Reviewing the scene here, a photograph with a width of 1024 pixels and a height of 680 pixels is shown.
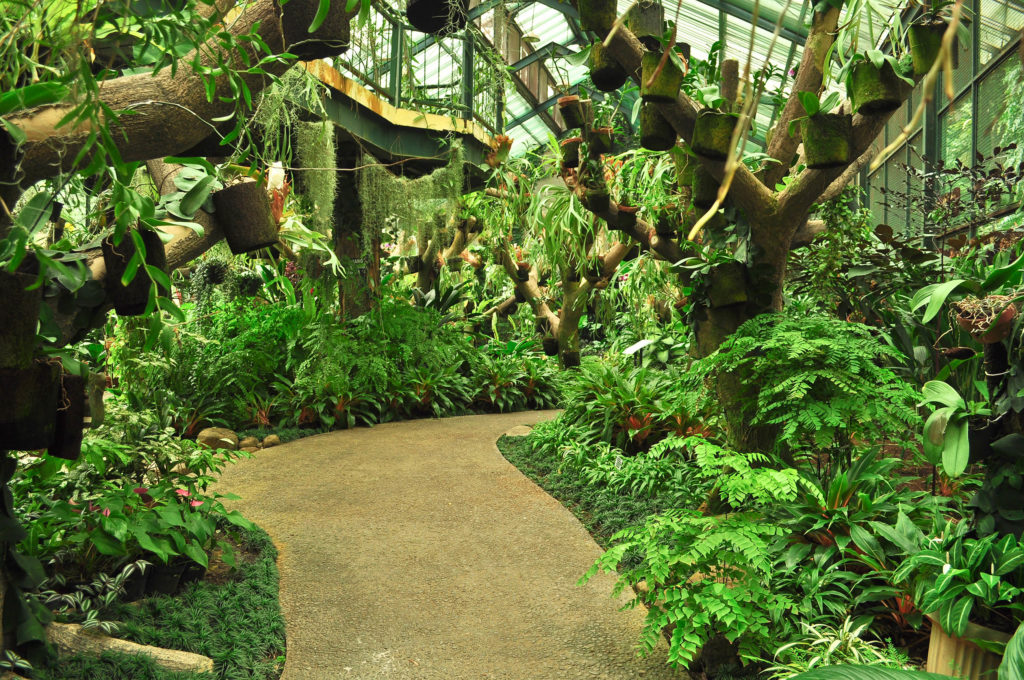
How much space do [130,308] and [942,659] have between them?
2490 mm

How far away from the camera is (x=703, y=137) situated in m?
2.73

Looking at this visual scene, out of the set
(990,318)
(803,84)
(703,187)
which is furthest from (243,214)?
(803,84)

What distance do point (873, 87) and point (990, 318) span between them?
889mm

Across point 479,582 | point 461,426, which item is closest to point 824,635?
point 479,582

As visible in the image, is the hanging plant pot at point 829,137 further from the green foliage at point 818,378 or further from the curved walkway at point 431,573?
the curved walkway at point 431,573

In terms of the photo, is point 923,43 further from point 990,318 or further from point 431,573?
point 431,573

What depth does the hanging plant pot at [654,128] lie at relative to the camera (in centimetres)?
291

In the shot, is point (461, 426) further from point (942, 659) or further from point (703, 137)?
point (942, 659)

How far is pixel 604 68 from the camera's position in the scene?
2.88 metres

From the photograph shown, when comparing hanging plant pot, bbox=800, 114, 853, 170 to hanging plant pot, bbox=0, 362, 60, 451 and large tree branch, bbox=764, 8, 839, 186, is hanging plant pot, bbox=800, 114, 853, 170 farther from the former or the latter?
hanging plant pot, bbox=0, 362, 60, 451

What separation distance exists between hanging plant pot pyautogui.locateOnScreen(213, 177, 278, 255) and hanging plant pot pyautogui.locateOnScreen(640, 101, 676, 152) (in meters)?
1.54

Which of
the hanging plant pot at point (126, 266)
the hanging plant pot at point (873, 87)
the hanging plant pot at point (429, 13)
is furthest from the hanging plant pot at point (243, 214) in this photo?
the hanging plant pot at point (873, 87)

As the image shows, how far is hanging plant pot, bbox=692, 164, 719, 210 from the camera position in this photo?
322 cm

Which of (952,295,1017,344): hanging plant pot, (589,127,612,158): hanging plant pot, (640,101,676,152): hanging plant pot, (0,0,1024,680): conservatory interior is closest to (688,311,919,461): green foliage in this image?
(0,0,1024,680): conservatory interior
